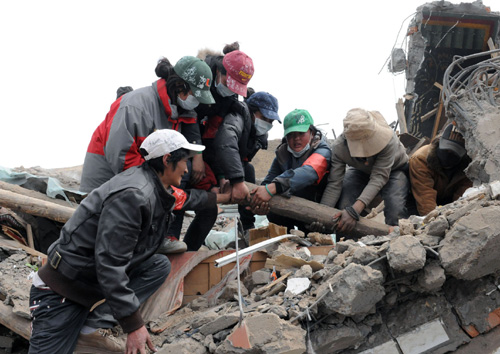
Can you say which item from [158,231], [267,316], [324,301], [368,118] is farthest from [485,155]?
[158,231]

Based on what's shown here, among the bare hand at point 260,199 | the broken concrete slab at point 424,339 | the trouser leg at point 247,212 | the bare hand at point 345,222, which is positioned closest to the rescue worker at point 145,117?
the bare hand at point 260,199

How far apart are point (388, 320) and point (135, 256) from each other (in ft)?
5.91

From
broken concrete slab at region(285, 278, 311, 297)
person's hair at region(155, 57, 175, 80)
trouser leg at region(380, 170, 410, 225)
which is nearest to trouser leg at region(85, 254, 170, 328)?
broken concrete slab at region(285, 278, 311, 297)

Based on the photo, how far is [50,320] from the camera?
2.84 metres

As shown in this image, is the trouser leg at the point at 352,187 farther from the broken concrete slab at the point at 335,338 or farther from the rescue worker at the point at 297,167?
the broken concrete slab at the point at 335,338

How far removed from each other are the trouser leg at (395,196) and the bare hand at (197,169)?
2.08m

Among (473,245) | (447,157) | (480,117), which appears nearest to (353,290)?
(473,245)

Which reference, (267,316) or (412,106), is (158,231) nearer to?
(267,316)

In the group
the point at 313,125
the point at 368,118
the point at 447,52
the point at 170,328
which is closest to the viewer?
the point at 170,328

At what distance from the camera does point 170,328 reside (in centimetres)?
344

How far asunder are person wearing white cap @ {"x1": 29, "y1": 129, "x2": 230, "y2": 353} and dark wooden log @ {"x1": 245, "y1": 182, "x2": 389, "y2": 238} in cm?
209

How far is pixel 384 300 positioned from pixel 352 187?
2.20 metres

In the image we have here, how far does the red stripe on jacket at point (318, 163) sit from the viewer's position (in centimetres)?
500

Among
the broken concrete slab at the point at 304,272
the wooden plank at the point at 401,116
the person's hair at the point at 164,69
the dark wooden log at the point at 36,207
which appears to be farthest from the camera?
the wooden plank at the point at 401,116
